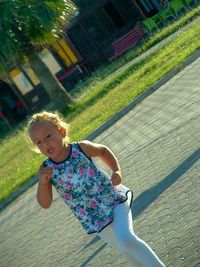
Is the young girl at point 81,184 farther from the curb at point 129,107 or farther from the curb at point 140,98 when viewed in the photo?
the curb at point 140,98

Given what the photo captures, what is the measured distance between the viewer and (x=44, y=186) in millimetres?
5125

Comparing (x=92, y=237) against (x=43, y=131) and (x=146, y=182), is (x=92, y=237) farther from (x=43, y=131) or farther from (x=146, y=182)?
(x=43, y=131)

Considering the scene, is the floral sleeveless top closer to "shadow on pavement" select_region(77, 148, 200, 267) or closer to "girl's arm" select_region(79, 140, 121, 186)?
"girl's arm" select_region(79, 140, 121, 186)

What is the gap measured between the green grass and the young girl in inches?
348

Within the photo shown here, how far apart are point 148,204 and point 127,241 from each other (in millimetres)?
3039

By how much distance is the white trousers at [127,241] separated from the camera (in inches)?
193

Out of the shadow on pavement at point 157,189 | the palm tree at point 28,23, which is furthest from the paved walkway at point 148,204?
the palm tree at point 28,23

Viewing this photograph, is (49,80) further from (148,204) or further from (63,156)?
(63,156)

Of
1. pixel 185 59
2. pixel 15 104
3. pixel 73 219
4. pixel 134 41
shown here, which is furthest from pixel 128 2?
pixel 73 219

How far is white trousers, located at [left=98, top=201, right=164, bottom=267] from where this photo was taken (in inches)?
193

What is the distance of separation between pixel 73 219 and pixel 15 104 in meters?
28.4

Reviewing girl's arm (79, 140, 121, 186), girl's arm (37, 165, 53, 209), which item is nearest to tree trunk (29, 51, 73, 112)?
girl's arm (79, 140, 121, 186)

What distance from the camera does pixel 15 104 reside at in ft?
123

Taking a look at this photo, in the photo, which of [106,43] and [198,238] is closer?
[198,238]
